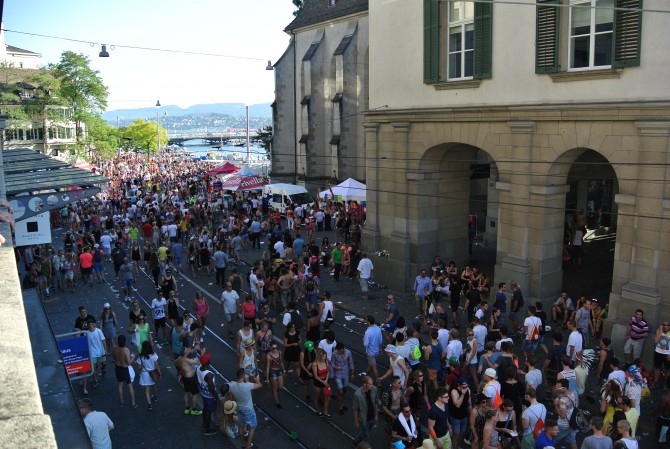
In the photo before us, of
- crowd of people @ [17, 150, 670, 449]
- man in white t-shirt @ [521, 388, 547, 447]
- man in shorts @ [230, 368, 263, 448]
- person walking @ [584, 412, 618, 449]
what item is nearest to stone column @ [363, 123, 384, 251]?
crowd of people @ [17, 150, 670, 449]

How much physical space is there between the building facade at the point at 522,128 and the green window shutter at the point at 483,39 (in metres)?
0.03

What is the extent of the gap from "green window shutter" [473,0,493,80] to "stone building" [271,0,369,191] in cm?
1972

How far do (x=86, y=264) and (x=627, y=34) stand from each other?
18604mm

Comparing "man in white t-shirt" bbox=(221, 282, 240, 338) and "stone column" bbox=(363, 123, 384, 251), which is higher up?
"stone column" bbox=(363, 123, 384, 251)

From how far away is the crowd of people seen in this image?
389 inches

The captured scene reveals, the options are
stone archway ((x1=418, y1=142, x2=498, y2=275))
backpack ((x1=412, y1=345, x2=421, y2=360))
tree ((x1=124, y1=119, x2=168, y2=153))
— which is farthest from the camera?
tree ((x1=124, y1=119, x2=168, y2=153))

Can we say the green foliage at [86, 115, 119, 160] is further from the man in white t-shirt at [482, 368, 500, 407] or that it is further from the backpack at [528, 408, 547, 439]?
the backpack at [528, 408, 547, 439]

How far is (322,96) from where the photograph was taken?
1695 inches

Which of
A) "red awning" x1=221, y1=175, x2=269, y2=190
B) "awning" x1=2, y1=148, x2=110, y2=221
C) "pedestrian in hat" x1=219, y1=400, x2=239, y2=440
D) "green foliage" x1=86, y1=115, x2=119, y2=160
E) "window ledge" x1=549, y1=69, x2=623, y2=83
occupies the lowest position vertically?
"pedestrian in hat" x1=219, y1=400, x2=239, y2=440

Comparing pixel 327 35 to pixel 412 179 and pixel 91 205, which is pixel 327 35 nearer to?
pixel 91 205

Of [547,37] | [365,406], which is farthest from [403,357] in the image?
[547,37]

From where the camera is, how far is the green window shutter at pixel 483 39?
17938 millimetres

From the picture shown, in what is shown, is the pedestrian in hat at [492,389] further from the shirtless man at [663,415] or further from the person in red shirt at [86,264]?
the person in red shirt at [86,264]

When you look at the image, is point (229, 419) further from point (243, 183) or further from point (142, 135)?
point (142, 135)
